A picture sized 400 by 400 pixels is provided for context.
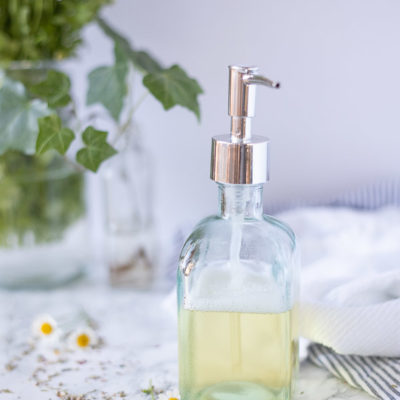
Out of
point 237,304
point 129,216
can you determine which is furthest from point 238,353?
point 129,216

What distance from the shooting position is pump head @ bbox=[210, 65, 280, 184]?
481 mm

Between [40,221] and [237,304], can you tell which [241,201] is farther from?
[40,221]

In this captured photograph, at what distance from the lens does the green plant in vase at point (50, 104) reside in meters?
0.60

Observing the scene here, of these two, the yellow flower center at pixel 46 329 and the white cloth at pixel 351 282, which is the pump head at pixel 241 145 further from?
the yellow flower center at pixel 46 329

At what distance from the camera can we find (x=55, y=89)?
61 cm

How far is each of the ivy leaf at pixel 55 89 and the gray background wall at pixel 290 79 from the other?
0.97ft

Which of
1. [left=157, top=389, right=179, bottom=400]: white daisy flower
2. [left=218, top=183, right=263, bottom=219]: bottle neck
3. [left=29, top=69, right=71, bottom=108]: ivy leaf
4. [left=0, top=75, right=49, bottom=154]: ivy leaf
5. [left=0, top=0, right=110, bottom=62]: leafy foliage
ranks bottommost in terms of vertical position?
[left=157, top=389, right=179, bottom=400]: white daisy flower

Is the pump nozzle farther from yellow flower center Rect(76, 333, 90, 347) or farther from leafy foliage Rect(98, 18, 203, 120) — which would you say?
yellow flower center Rect(76, 333, 90, 347)

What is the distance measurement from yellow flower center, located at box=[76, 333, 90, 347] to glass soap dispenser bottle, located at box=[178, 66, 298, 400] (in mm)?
160

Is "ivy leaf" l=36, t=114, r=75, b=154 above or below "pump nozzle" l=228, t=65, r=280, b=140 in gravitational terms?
below

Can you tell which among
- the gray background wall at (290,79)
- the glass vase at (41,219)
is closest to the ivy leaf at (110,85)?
the glass vase at (41,219)

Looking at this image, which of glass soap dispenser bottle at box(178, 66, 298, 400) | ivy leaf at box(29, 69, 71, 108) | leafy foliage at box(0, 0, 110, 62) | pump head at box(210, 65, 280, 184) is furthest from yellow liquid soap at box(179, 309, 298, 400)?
leafy foliage at box(0, 0, 110, 62)

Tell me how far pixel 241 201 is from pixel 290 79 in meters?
0.39

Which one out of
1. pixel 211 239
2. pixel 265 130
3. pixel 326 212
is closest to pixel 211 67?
pixel 265 130
